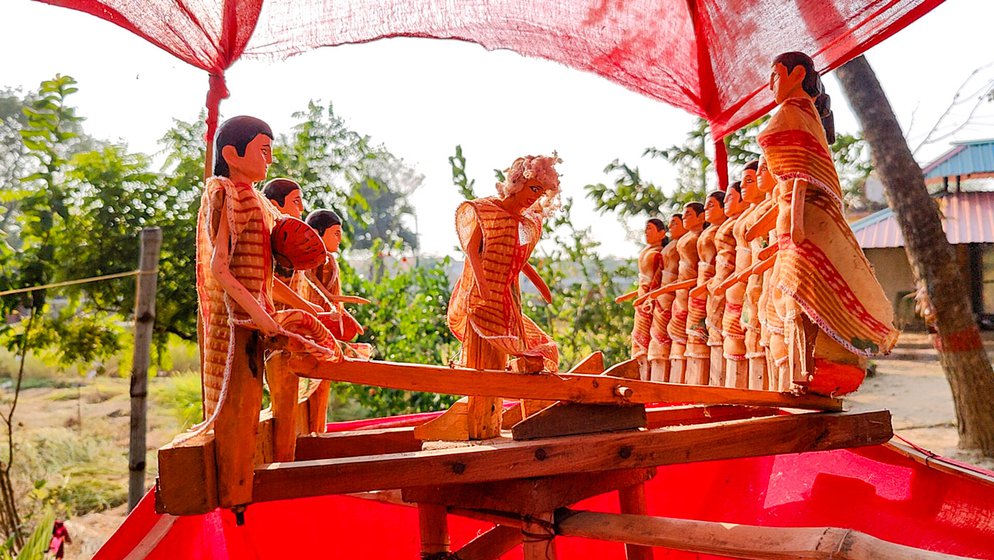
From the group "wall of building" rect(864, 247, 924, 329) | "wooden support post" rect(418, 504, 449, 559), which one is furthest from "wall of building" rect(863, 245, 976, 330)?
"wooden support post" rect(418, 504, 449, 559)

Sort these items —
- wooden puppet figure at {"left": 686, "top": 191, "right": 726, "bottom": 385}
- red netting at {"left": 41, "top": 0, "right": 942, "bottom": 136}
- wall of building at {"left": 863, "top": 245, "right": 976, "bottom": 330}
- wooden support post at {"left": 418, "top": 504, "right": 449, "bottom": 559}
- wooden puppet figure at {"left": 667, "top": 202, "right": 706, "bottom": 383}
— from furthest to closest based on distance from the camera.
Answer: wall of building at {"left": 863, "top": 245, "right": 976, "bottom": 330}
wooden puppet figure at {"left": 667, "top": 202, "right": 706, "bottom": 383}
wooden puppet figure at {"left": 686, "top": 191, "right": 726, "bottom": 385}
red netting at {"left": 41, "top": 0, "right": 942, "bottom": 136}
wooden support post at {"left": 418, "top": 504, "right": 449, "bottom": 559}

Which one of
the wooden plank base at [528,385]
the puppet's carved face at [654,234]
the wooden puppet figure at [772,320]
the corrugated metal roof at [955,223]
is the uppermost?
the corrugated metal roof at [955,223]

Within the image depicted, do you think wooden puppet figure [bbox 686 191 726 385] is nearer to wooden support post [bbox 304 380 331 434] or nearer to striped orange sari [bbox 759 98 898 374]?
striped orange sari [bbox 759 98 898 374]

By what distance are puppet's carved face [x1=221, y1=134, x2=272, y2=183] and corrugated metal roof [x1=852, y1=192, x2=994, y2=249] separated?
906cm

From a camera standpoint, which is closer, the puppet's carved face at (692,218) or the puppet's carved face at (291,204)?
the puppet's carved face at (291,204)

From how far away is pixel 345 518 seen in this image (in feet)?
11.4

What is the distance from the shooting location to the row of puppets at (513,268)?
181cm

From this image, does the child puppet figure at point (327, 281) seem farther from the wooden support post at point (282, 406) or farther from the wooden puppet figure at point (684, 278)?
the wooden puppet figure at point (684, 278)

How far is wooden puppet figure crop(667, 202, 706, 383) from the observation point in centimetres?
385

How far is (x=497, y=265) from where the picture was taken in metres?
2.59

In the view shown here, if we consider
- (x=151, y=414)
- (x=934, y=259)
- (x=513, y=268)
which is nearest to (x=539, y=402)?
(x=513, y=268)

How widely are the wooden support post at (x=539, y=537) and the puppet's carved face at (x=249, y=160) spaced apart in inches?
45.4

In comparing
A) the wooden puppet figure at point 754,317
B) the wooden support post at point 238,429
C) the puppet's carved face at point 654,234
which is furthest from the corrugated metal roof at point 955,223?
the wooden support post at point 238,429

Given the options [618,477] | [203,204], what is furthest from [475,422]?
[203,204]
